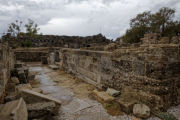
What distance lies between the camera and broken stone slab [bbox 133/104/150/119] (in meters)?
2.75

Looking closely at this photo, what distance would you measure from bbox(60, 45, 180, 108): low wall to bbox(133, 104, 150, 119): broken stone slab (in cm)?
29

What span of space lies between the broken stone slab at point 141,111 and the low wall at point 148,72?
0.29m

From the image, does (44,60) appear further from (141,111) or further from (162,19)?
(162,19)

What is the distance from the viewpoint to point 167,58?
3.11m

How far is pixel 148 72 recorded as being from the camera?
317 cm

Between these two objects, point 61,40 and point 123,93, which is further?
point 61,40

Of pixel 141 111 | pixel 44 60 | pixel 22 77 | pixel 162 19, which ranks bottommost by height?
pixel 141 111

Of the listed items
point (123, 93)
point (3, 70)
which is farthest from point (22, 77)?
point (123, 93)

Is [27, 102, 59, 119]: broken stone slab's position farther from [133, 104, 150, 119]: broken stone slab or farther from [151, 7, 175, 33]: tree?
[151, 7, 175, 33]: tree

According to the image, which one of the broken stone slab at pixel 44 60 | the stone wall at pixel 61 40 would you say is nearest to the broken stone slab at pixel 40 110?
the broken stone slab at pixel 44 60

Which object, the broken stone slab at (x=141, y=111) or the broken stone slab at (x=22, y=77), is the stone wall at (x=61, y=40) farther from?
the broken stone slab at (x=141, y=111)

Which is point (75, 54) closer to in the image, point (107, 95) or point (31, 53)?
point (107, 95)

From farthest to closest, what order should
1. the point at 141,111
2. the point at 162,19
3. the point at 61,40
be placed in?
the point at 61,40 < the point at 162,19 < the point at 141,111

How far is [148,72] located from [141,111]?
40.7 inches
